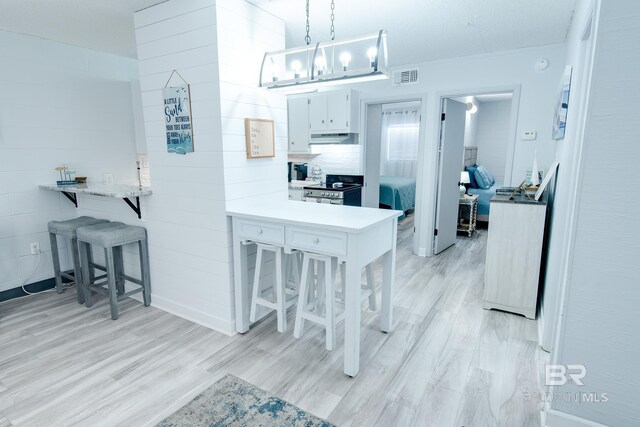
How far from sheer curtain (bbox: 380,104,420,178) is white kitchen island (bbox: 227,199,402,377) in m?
5.46

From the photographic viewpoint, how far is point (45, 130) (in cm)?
335

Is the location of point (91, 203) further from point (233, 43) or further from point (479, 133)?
point (479, 133)

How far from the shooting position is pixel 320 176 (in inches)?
210

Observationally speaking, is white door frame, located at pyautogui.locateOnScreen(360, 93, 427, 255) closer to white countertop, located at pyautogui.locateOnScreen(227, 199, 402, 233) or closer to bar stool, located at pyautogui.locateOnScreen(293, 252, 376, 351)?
bar stool, located at pyautogui.locateOnScreen(293, 252, 376, 351)

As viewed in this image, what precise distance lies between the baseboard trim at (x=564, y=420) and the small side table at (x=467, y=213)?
4.05 m

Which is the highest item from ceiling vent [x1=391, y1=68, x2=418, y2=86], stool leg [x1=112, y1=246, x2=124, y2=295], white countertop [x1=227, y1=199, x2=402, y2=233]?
ceiling vent [x1=391, y1=68, x2=418, y2=86]

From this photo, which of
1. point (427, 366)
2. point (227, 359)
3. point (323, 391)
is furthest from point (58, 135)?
point (427, 366)

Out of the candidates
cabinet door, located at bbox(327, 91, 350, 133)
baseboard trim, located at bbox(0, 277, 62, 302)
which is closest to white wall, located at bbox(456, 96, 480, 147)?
cabinet door, located at bbox(327, 91, 350, 133)

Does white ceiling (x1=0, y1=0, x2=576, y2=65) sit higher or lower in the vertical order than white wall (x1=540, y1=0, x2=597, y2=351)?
higher

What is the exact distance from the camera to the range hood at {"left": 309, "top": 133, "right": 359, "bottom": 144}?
4.68 m

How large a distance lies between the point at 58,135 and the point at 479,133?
8428 millimetres

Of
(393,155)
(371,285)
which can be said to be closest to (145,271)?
(371,285)

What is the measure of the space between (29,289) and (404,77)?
479 cm

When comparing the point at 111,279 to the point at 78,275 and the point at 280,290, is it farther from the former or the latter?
the point at 280,290
